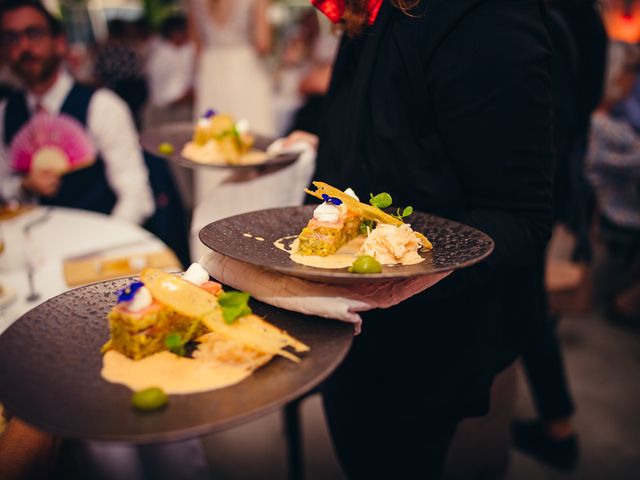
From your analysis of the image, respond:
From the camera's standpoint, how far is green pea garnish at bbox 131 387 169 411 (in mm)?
740

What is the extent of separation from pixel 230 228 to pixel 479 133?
0.54m

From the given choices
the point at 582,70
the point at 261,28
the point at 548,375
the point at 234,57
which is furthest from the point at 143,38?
the point at 548,375

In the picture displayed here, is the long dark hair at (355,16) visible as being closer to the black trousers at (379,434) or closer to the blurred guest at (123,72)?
the black trousers at (379,434)

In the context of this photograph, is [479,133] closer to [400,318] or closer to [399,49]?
[399,49]

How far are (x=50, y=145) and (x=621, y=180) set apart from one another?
3541mm

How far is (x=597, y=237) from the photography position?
3977mm

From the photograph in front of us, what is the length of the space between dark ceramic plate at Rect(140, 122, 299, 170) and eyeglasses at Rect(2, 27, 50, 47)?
1175mm

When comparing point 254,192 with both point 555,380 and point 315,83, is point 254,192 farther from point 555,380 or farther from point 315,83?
point 315,83

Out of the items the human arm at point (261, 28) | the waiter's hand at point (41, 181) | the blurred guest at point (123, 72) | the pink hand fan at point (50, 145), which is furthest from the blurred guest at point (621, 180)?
the blurred guest at point (123, 72)

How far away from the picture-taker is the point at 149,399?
2.43 ft

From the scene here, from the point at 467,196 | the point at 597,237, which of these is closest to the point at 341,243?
the point at 467,196

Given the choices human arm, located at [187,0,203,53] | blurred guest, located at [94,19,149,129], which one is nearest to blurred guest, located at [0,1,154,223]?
human arm, located at [187,0,203,53]

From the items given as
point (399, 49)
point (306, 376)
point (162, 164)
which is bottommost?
point (162, 164)

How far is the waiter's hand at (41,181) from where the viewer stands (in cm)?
277
